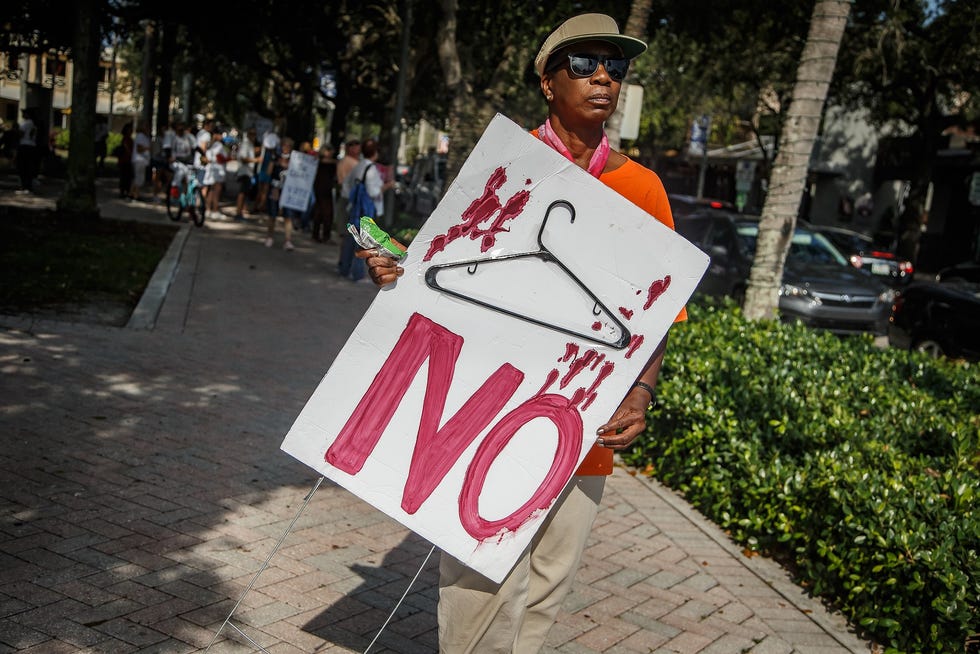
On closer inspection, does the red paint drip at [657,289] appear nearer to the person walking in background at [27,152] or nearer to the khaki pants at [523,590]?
the khaki pants at [523,590]

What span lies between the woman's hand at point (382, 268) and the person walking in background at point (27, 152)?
827 inches

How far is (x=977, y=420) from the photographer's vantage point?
6504 mm

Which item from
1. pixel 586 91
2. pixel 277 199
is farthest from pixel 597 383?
pixel 277 199

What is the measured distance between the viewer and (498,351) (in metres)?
2.82

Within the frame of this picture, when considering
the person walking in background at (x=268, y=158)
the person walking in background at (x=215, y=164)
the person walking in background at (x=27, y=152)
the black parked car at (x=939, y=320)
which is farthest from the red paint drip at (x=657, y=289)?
the person walking in background at (x=27, y=152)

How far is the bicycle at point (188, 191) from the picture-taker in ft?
61.7

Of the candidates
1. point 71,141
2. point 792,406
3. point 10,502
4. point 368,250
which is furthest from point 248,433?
point 71,141

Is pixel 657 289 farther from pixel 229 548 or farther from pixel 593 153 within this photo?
pixel 229 548

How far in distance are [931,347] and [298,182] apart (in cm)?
1043

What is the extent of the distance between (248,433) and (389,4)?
2024 cm

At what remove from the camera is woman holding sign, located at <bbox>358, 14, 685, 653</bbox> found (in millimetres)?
2871

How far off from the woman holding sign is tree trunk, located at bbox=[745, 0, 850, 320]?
6682 millimetres

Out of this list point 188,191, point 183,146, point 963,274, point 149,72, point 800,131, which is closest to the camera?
point 800,131

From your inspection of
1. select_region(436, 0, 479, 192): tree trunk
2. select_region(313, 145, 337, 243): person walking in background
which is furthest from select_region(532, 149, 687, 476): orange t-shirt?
select_region(313, 145, 337, 243): person walking in background
